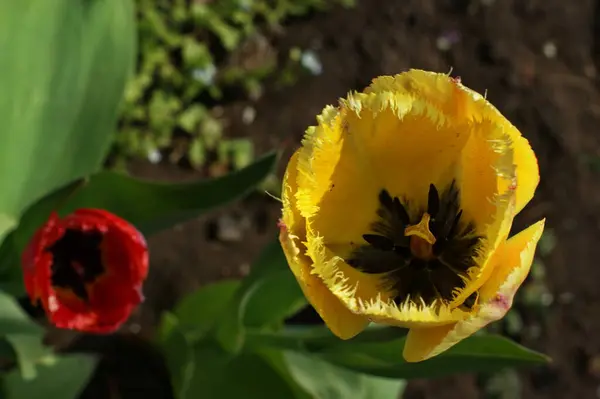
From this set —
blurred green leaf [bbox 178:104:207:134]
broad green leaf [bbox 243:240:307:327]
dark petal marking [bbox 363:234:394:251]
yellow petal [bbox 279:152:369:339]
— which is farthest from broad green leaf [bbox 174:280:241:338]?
yellow petal [bbox 279:152:369:339]

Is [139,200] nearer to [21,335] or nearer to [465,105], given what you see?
[21,335]

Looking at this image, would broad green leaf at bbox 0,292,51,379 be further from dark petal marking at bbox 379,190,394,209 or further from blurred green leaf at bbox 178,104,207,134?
blurred green leaf at bbox 178,104,207,134

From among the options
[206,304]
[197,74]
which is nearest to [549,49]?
[197,74]

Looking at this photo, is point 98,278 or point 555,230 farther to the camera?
point 555,230

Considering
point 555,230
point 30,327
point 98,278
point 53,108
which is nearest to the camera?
point 98,278

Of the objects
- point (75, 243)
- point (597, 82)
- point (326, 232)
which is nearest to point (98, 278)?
point (75, 243)

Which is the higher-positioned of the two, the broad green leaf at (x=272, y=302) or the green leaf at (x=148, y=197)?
the green leaf at (x=148, y=197)

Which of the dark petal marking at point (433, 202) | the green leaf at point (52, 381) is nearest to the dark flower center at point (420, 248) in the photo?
the dark petal marking at point (433, 202)

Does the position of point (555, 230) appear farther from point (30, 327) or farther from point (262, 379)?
point (30, 327)

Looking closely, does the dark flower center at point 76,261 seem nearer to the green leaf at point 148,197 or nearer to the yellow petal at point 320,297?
the green leaf at point 148,197
